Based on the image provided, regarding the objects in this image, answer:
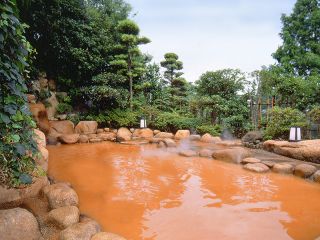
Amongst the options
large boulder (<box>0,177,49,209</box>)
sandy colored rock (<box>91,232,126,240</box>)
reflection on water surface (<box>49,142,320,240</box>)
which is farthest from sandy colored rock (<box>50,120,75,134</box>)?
sandy colored rock (<box>91,232,126,240</box>)

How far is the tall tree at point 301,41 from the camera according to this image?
1820 centimetres

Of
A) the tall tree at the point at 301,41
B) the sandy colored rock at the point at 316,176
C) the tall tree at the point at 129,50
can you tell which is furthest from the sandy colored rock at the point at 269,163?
the tall tree at the point at 301,41

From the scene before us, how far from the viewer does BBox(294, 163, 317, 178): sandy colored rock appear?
6.32 meters

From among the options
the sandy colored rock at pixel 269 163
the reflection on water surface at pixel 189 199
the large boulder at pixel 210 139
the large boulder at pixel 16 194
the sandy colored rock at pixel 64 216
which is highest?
the large boulder at pixel 210 139

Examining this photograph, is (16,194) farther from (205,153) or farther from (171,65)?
(171,65)

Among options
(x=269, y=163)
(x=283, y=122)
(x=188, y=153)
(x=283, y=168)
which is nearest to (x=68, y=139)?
(x=188, y=153)

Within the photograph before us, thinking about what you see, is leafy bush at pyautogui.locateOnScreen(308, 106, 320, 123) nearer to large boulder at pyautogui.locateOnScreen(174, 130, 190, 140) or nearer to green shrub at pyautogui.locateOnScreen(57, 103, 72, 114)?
large boulder at pyautogui.locateOnScreen(174, 130, 190, 140)

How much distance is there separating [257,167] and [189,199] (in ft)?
9.45

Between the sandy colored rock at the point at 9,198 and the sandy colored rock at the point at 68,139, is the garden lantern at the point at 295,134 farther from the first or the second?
the sandy colored rock at the point at 68,139

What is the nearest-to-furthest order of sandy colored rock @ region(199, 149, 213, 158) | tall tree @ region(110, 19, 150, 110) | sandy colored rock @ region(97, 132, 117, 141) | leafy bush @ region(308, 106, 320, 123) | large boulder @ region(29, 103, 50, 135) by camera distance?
sandy colored rock @ region(199, 149, 213, 158)
leafy bush @ region(308, 106, 320, 123)
large boulder @ region(29, 103, 50, 135)
sandy colored rock @ region(97, 132, 117, 141)
tall tree @ region(110, 19, 150, 110)

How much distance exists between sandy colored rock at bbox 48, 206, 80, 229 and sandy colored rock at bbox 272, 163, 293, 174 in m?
5.24

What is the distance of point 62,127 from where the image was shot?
1267cm

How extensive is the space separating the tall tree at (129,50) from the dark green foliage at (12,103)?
11955mm

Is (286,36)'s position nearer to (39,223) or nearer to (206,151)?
(206,151)
